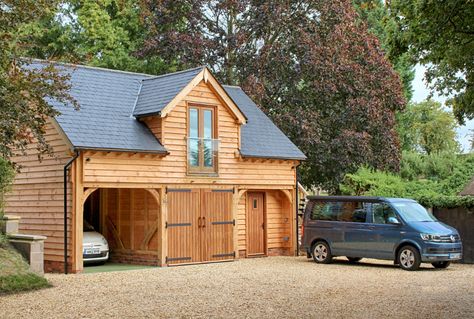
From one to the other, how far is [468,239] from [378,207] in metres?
3.14

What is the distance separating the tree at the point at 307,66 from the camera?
34.3 m

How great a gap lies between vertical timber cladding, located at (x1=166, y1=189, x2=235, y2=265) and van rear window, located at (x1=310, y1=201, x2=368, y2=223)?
2.77m

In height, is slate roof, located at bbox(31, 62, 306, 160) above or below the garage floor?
above

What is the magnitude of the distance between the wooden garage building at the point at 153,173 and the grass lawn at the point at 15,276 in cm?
288

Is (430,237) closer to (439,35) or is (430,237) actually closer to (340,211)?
(340,211)

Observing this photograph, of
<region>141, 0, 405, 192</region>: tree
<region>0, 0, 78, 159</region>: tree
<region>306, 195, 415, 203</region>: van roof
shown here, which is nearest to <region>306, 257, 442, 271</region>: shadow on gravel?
<region>306, 195, 415, 203</region>: van roof

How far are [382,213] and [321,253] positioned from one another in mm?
2550

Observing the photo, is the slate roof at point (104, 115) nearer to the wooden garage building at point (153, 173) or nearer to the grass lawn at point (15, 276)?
the wooden garage building at point (153, 173)

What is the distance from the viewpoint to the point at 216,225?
23281 millimetres

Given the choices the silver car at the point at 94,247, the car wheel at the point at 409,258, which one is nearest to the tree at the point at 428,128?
the car wheel at the point at 409,258

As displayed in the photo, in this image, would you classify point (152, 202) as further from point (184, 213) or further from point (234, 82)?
point (234, 82)

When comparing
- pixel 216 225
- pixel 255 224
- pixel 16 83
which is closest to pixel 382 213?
pixel 216 225

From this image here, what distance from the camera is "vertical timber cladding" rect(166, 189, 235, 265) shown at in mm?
22016

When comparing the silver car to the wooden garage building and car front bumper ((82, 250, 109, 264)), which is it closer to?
car front bumper ((82, 250, 109, 264))
